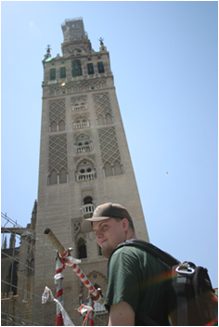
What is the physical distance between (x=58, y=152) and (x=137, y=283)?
1303 cm

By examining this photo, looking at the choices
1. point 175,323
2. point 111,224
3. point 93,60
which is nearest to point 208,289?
point 175,323

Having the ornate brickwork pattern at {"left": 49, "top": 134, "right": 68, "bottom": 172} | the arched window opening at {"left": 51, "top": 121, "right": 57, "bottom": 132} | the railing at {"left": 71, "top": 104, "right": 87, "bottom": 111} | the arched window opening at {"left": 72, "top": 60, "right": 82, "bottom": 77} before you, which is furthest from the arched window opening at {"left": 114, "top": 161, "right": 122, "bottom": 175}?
the arched window opening at {"left": 72, "top": 60, "right": 82, "bottom": 77}

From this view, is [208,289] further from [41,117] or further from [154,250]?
[41,117]

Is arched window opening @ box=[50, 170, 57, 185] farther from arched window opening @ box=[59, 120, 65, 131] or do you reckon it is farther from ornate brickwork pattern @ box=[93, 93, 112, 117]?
ornate brickwork pattern @ box=[93, 93, 112, 117]

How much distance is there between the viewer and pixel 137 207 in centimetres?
1114

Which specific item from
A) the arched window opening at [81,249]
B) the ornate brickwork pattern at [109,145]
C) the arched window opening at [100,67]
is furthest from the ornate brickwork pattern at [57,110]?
the arched window opening at [81,249]

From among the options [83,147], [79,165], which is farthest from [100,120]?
[79,165]

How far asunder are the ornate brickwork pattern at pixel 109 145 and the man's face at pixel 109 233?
37.7 ft

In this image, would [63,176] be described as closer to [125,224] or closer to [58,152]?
[58,152]

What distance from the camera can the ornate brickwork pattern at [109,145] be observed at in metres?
13.1

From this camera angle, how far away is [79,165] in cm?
1310

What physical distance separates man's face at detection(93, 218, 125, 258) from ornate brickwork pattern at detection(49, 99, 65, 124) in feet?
46.8

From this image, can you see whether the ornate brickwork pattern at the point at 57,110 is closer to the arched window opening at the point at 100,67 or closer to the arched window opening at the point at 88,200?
the arched window opening at the point at 100,67

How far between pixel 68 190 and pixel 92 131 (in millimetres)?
3885
